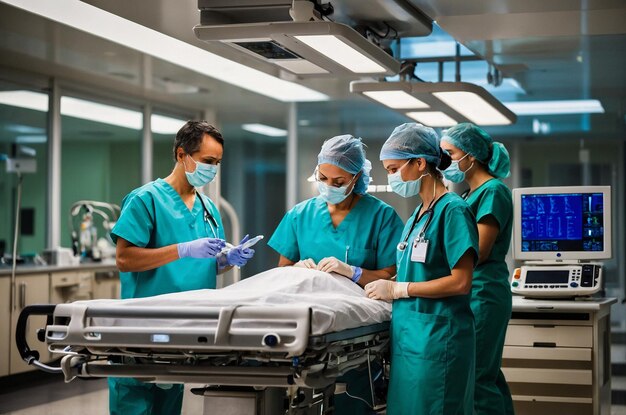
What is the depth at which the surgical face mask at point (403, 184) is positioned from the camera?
128 inches

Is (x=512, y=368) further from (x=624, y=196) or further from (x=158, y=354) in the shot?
(x=624, y=196)

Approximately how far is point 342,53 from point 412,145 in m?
0.86

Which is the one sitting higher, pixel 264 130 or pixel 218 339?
pixel 264 130

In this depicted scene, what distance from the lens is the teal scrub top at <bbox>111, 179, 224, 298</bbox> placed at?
3369 millimetres

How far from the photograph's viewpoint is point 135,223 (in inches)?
132

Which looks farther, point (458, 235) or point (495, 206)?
point (495, 206)

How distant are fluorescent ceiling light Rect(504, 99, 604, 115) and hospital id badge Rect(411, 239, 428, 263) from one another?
241 inches

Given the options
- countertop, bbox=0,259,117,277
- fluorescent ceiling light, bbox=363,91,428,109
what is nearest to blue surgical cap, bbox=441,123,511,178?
fluorescent ceiling light, bbox=363,91,428,109

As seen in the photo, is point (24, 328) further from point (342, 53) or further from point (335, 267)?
point (342, 53)

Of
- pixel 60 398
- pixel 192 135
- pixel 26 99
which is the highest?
Answer: pixel 26 99

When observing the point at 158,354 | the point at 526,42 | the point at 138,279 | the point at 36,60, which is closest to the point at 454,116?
the point at 526,42

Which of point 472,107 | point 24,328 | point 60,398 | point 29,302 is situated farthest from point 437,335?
point 29,302

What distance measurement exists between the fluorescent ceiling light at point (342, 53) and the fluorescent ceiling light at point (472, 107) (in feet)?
4.05

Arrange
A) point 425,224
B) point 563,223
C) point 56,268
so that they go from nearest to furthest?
point 425,224
point 563,223
point 56,268
